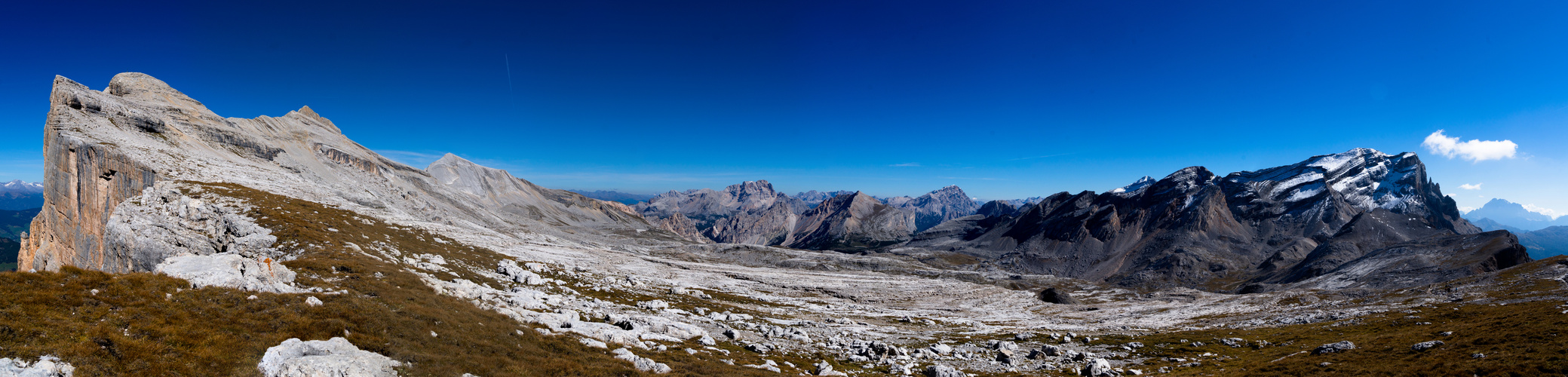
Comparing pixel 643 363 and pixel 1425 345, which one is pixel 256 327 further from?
pixel 1425 345

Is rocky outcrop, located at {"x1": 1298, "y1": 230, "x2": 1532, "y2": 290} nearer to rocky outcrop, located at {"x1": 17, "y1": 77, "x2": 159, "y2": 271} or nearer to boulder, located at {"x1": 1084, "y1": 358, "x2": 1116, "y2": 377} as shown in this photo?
boulder, located at {"x1": 1084, "y1": 358, "x2": 1116, "y2": 377}

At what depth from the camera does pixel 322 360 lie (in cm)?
2059

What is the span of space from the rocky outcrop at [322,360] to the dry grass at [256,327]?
68 cm

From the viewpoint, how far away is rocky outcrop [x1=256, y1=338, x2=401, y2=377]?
65.0ft

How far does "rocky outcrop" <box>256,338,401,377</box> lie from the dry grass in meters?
0.68

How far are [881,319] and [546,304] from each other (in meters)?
53.1

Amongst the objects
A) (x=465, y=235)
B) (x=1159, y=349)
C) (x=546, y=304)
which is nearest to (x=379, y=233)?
(x=465, y=235)

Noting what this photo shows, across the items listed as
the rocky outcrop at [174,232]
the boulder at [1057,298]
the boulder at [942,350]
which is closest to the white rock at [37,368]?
the rocky outcrop at [174,232]

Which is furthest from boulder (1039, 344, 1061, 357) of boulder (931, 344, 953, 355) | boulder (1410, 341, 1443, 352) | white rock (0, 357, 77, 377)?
white rock (0, 357, 77, 377)

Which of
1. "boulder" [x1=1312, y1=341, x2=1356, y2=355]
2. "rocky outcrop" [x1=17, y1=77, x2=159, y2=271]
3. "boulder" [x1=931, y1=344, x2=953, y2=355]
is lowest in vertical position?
"boulder" [x1=931, y1=344, x2=953, y2=355]

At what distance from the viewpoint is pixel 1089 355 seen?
165 feet

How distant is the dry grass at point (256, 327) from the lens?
18234 millimetres

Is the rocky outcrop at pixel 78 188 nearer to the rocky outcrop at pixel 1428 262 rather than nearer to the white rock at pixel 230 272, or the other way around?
the white rock at pixel 230 272

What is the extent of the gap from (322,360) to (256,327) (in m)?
5.85
